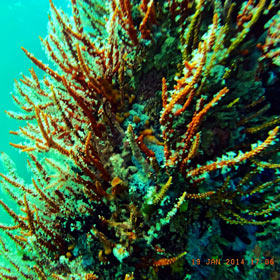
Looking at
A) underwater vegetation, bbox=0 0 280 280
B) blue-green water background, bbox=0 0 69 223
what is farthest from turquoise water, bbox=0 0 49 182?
underwater vegetation, bbox=0 0 280 280

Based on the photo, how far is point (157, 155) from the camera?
1831mm

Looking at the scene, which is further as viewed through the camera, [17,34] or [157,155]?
[17,34]

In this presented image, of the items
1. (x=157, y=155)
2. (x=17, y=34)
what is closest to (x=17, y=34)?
(x=17, y=34)

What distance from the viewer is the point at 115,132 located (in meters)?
2.00

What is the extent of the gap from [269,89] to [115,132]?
6.12 feet

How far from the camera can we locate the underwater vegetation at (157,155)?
1659 millimetres

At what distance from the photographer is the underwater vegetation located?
1659mm

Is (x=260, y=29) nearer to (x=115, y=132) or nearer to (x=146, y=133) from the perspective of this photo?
(x=146, y=133)

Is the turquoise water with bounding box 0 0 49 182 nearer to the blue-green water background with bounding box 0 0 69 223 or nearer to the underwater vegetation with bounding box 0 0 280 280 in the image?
the blue-green water background with bounding box 0 0 69 223

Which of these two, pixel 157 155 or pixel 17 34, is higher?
pixel 17 34

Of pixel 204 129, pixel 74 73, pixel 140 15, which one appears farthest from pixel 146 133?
pixel 140 15

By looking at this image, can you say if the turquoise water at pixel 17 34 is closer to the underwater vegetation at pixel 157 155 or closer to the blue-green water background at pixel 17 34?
the blue-green water background at pixel 17 34

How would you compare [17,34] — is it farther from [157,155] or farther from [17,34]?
[157,155]

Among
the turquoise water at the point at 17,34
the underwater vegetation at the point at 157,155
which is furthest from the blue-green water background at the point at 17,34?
the underwater vegetation at the point at 157,155
